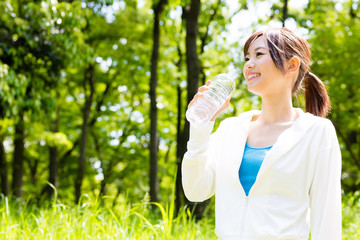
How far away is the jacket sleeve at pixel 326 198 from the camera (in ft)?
5.70

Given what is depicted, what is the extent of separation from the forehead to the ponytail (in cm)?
31

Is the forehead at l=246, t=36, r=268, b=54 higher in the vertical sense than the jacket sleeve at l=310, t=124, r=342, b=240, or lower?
higher

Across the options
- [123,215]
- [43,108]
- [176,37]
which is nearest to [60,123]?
[176,37]

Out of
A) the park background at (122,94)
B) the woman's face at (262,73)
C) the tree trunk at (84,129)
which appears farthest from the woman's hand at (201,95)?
the tree trunk at (84,129)

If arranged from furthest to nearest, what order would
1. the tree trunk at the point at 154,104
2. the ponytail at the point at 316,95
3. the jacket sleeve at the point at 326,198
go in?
the tree trunk at the point at 154,104 < the ponytail at the point at 316,95 < the jacket sleeve at the point at 326,198

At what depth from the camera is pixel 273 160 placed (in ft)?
5.86

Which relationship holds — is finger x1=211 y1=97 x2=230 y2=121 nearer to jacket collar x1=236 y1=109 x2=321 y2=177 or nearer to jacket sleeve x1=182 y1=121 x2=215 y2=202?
jacket sleeve x1=182 y1=121 x2=215 y2=202

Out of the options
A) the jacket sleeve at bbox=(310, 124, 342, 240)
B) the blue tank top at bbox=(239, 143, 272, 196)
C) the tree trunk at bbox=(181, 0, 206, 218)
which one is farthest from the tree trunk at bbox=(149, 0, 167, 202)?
the jacket sleeve at bbox=(310, 124, 342, 240)

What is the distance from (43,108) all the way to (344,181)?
8210 mm

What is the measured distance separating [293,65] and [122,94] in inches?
544

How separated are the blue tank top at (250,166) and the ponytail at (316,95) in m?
0.42

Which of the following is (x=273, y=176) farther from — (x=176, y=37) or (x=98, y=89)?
(x=98, y=89)

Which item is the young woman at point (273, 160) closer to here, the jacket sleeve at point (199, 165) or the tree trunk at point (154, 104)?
the jacket sleeve at point (199, 165)

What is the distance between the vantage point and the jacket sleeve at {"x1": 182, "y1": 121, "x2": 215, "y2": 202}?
1.90 metres
